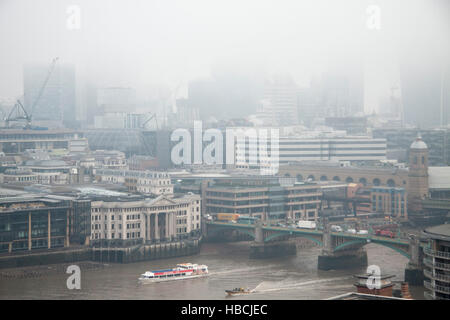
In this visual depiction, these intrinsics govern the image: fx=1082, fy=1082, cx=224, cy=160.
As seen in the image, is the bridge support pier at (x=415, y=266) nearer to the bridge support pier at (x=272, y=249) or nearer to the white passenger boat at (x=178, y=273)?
the white passenger boat at (x=178, y=273)

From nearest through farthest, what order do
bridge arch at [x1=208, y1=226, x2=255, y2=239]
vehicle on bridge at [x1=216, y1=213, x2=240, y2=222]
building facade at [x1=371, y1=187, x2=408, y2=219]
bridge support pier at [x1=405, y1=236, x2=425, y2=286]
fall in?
bridge support pier at [x1=405, y1=236, x2=425, y2=286]
bridge arch at [x1=208, y1=226, x2=255, y2=239]
vehicle on bridge at [x1=216, y1=213, x2=240, y2=222]
building facade at [x1=371, y1=187, x2=408, y2=219]

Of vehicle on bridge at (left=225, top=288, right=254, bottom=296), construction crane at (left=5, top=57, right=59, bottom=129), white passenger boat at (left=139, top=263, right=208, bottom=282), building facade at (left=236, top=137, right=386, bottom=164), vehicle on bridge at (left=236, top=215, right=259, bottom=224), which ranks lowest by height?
vehicle on bridge at (left=225, top=288, right=254, bottom=296)

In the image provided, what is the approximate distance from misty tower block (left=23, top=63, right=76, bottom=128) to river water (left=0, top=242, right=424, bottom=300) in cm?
3755

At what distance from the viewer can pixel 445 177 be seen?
46.8m

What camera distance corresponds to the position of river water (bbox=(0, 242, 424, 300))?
27.4 meters

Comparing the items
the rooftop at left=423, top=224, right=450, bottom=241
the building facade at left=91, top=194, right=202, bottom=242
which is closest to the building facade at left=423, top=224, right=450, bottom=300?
the rooftop at left=423, top=224, right=450, bottom=241

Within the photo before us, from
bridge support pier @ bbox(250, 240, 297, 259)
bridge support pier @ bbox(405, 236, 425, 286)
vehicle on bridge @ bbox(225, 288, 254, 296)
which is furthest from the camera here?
bridge support pier @ bbox(250, 240, 297, 259)

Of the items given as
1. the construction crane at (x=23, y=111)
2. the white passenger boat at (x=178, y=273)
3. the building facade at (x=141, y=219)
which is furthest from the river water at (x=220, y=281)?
the construction crane at (x=23, y=111)

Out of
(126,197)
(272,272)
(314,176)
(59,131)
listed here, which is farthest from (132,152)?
(272,272)

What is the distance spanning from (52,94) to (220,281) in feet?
154

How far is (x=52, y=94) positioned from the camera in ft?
244

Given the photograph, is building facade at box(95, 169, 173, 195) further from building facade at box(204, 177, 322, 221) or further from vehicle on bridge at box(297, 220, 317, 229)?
vehicle on bridge at box(297, 220, 317, 229)

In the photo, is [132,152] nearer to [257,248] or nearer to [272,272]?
[257,248]

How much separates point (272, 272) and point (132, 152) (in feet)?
106
